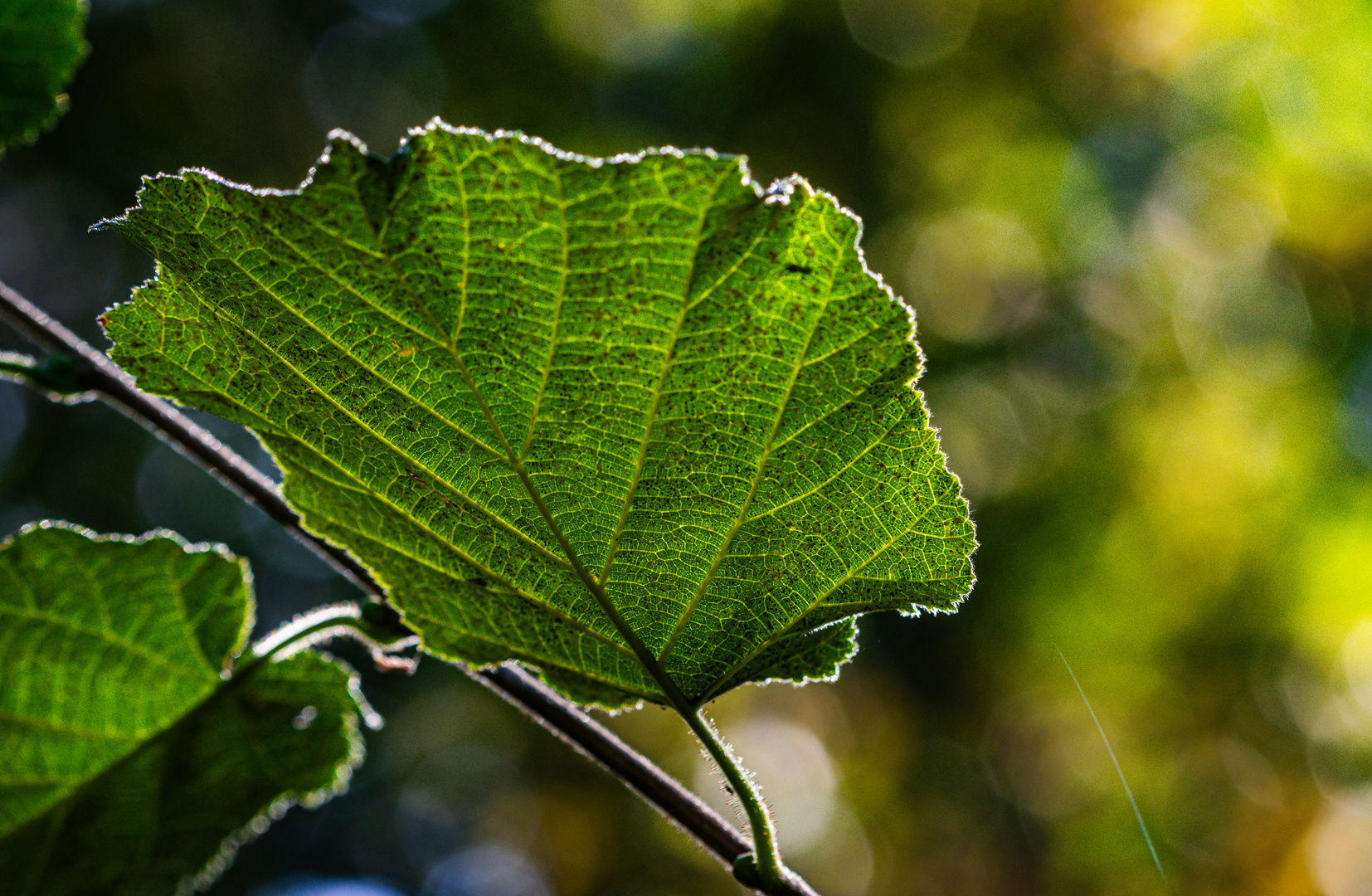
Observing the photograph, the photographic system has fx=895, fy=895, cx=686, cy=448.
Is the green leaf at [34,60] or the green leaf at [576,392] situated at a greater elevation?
the green leaf at [34,60]

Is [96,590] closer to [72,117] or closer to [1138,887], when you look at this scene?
[1138,887]

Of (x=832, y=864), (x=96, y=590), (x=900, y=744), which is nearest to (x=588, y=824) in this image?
(x=832, y=864)

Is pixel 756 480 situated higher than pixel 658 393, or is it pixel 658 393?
pixel 658 393

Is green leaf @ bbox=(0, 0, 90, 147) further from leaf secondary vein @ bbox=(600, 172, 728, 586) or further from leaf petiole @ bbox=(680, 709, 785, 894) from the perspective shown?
leaf petiole @ bbox=(680, 709, 785, 894)

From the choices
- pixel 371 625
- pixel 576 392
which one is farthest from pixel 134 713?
pixel 576 392

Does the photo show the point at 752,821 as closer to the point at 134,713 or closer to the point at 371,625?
the point at 371,625

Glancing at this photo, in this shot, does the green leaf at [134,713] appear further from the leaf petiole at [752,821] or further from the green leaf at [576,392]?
the leaf petiole at [752,821]

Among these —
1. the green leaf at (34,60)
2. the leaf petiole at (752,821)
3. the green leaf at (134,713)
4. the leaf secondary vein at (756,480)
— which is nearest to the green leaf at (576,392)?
the leaf secondary vein at (756,480)
